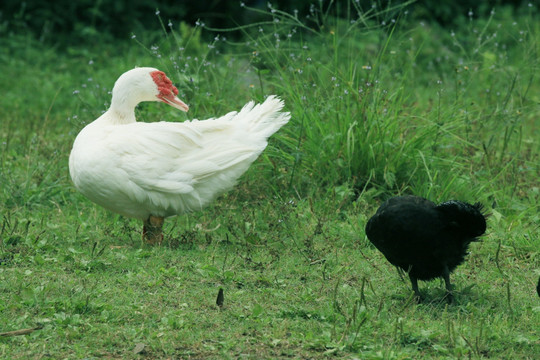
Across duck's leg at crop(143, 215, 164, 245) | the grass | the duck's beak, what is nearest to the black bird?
the grass

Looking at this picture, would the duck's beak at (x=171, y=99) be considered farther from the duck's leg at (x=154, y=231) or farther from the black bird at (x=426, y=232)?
the black bird at (x=426, y=232)

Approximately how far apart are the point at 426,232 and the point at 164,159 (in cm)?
186

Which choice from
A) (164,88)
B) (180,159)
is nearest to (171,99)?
(164,88)

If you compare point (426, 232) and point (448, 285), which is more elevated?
point (426, 232)

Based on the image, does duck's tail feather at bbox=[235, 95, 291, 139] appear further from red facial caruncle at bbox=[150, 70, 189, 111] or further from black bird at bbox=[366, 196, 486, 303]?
black bird at bbox=[366, 196, 486, 303]

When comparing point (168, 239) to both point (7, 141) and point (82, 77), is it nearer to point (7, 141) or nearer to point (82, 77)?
point (7, 141)

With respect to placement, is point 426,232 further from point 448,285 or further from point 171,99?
point 171,99

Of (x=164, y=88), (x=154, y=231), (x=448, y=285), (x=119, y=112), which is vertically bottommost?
(x=154, y=231)

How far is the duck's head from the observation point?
5527mm

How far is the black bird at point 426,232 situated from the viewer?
4219 millimetres

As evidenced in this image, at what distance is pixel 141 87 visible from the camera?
5566 mm

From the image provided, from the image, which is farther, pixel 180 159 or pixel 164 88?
pixel 164 88

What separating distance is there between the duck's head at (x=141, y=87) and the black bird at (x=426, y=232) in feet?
6.72

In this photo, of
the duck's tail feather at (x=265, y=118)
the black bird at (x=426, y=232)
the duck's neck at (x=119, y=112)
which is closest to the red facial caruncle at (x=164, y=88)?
the duck's neck at (x=119, y=112)
